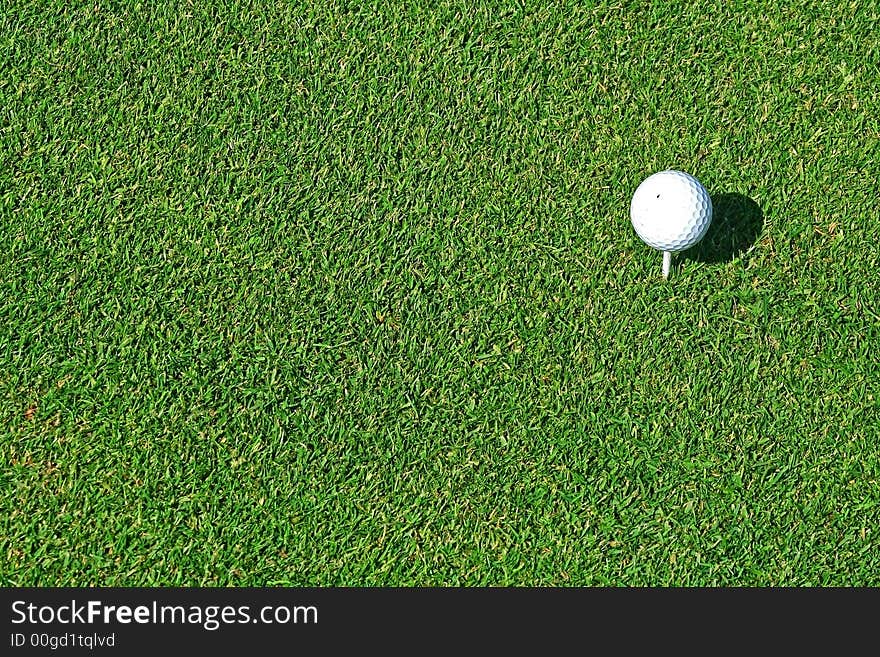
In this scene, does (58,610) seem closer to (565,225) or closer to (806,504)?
(565,225)

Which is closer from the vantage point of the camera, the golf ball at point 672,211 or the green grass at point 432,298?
the golf ball at point 672,211

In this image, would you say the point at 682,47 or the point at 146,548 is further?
the point at 682,47

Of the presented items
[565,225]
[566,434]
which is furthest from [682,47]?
[566,434]

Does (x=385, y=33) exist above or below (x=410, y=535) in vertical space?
above

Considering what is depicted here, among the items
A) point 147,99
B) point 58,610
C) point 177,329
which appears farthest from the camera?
point 147,99
